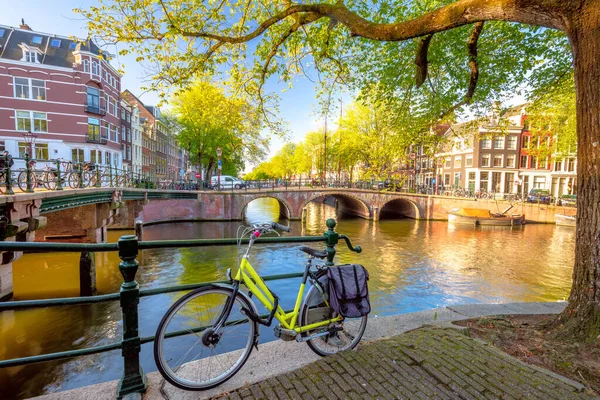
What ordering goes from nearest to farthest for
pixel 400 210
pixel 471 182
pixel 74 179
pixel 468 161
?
pixel 74 179, pixel 400 210, pixel 471 182, pixel 468 161

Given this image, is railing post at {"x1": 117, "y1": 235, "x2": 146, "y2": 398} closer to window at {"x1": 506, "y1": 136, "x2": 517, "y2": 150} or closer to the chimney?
the chimney

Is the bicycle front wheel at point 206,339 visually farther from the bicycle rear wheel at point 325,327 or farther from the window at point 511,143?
the window at point 511,143

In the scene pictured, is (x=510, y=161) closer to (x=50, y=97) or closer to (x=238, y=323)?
(x=238, y=323)

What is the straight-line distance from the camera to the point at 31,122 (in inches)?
986

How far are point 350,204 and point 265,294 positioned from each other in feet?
120

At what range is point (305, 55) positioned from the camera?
767 centimetres

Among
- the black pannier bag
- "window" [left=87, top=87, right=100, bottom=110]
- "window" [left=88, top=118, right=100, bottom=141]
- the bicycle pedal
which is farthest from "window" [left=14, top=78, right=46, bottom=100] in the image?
the black pannier bag

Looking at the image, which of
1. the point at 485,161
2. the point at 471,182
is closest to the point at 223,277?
the point at 471,182

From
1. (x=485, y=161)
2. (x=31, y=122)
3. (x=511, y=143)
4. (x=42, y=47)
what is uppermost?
(x=42, y=47)

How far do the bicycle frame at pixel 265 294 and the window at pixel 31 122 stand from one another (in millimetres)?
31402

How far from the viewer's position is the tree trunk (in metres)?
2.76

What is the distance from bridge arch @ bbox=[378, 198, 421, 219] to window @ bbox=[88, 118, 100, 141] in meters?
27.9

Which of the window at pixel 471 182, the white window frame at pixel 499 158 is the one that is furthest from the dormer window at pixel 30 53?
the white window frame at pixel 499 158

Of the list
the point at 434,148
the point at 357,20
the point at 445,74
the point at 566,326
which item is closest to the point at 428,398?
the point at 566,326
